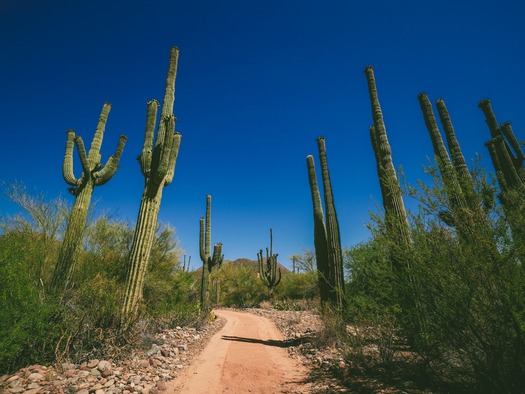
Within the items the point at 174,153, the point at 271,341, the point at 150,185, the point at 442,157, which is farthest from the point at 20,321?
the point at 442,157

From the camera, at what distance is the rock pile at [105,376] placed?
341 centimetres

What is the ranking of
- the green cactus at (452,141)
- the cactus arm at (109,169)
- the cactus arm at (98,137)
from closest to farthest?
the green cactus at (452,141), the cactus arm at (109,169), the cactus arm at (98,137)

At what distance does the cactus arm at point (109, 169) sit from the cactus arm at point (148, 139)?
1.49 m

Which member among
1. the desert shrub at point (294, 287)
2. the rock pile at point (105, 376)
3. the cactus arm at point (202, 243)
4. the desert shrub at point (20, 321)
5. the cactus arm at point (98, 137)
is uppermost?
the cactus arm at point (98, 137)

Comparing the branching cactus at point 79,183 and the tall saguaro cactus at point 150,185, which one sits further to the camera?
the branching cactus at point 79,183

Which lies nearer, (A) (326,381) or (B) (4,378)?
(B) (4,378)

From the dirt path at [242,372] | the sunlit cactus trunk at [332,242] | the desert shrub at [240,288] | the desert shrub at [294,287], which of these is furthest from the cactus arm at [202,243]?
the desert shrub at [294,287]

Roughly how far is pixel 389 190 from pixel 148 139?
6.03 meters

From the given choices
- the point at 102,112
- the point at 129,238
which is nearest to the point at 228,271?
the point at 129,238

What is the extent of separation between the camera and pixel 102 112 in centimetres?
888

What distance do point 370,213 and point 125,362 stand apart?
473 cm

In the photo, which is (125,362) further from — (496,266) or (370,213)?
(496,266)

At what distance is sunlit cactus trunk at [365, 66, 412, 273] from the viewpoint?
3.77 metres

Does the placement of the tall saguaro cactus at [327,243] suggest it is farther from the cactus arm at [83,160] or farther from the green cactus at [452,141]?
the cactus arm at [83,160]
